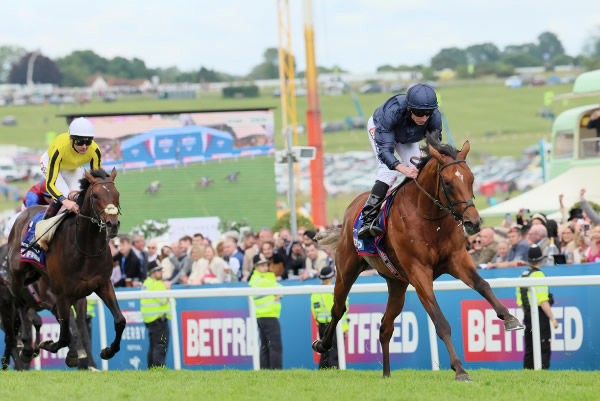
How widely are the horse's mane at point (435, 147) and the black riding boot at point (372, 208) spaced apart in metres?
0.45

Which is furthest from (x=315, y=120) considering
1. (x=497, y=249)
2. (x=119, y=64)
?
(x=119, y=64)

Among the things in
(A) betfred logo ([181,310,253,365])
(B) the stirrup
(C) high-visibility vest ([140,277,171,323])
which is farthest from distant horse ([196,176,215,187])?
(B) the stirrup

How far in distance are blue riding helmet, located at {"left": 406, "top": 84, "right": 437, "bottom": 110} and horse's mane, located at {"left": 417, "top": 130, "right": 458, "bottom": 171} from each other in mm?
215

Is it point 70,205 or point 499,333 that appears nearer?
point 70,205

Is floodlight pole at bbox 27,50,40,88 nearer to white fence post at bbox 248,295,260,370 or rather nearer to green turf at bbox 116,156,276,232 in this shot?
green turf at bbox 116,156,276,232

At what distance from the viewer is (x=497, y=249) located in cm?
1154

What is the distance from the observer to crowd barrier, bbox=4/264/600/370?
963 centimetres

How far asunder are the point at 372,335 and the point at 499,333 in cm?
141

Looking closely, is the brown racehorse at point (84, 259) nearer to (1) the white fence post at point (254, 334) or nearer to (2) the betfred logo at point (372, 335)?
(1) the white fence post at point (254, 334)

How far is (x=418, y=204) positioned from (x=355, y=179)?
136 ft

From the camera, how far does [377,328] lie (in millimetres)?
10711

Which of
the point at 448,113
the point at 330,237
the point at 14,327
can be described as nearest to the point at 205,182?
the point at 14,327

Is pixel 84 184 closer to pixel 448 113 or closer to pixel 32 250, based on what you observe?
pixel 32 250

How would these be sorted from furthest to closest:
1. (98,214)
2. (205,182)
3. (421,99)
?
(205,182) → (98,214) → (421,99)
